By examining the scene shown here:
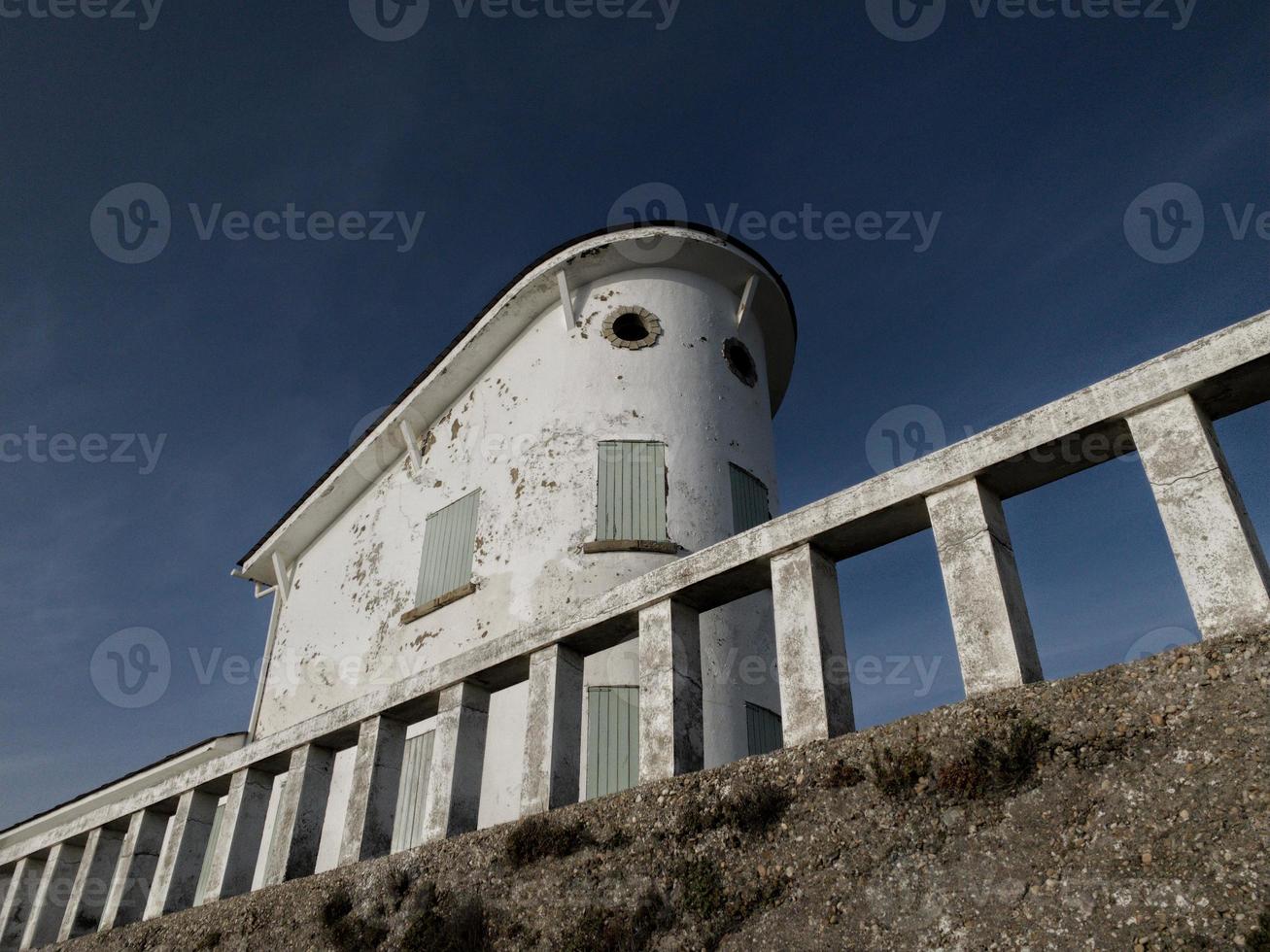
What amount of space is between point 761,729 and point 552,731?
6.22 meters

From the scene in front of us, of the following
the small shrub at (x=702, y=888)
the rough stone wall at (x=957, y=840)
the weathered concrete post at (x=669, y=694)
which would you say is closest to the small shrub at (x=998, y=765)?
the rough stone wall at (x=957, y=840)

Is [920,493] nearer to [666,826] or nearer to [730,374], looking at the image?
[666,826]

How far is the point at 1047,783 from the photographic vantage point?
3.06 meters

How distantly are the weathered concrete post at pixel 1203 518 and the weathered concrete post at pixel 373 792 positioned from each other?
4.58 metres

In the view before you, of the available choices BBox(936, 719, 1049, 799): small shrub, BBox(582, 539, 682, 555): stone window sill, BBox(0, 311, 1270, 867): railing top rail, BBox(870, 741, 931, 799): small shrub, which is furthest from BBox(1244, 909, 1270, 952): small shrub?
BBox(582, 539, 682, 555): stone window sill

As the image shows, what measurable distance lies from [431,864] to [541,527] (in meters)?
7.23

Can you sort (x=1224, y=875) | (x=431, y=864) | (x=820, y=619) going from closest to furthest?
(x=1224, y=875) < (x=820, y=619) < (x=431, y=864)

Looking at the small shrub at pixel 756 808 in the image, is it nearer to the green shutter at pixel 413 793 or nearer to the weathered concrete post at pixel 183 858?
the weathered concrete post at pixel 183 858

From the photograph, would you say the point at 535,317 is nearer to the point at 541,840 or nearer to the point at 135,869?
the point at 135,869

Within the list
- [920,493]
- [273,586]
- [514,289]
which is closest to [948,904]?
[920,493]

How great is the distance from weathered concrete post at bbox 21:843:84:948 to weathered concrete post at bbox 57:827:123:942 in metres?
0.17

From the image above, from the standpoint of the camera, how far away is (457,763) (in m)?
5.29

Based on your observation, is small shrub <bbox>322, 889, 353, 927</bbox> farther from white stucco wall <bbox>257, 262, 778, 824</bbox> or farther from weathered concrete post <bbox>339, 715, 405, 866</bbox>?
white stucco wall <bbox>257, 262, 778, 824</bbox>

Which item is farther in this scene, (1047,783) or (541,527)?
(541,527)
